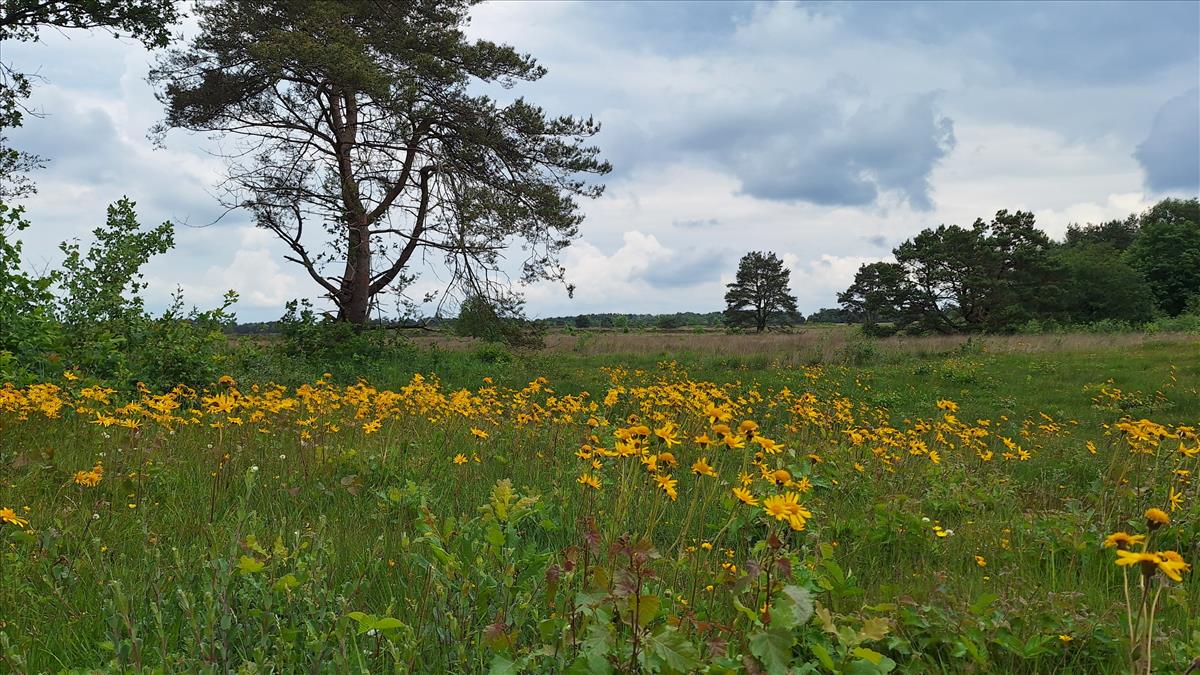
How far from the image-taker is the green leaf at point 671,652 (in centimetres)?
124

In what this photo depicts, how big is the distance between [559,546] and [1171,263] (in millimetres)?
57528

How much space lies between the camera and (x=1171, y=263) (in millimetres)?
44406

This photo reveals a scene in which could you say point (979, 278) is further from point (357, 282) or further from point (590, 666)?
point (590, 666)

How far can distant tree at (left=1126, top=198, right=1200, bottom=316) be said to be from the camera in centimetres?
4375

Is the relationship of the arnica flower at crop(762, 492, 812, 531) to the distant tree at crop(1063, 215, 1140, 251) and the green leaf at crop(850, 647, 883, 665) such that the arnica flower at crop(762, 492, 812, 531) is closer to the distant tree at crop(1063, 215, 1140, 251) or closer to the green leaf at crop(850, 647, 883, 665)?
the green leaf at crop(850, 647, 883, 665)

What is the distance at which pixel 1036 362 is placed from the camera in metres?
15.4

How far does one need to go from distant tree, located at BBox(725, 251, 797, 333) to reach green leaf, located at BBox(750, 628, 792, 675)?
198 feet

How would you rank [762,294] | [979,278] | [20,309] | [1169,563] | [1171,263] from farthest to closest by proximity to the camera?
[762,294] → [1171,263] → [979,278] → [20,309] → [1169,563]

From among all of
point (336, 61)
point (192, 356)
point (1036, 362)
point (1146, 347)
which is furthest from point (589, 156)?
point (1146, 347)

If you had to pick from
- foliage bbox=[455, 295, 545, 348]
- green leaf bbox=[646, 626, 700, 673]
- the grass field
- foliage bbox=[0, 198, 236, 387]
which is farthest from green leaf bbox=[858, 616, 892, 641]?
foliage bbox=[455, 295, 545, 348]

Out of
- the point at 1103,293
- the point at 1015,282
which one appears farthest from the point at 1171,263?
the point at 1015,282

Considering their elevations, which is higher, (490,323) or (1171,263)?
(1171,263)

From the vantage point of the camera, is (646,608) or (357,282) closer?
(646,608)

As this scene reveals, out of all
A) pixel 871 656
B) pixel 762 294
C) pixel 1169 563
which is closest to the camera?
pixel 1169 563
